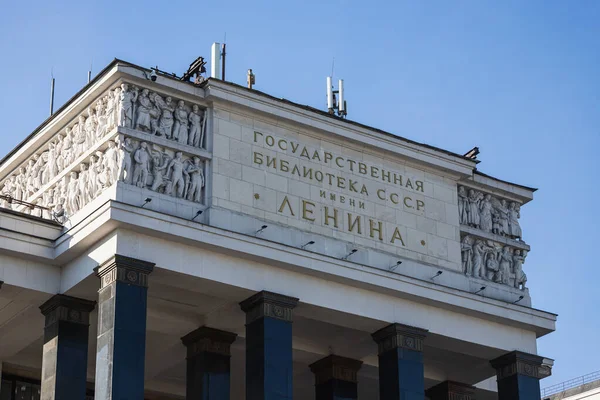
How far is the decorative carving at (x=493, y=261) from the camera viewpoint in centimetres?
4403

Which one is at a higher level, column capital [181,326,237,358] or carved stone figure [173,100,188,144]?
carved stone figure [173,100,188,144]

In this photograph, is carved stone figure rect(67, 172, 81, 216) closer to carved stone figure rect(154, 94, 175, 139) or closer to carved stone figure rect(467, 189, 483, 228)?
carved stone figure rect(154, 94, 175, 139)

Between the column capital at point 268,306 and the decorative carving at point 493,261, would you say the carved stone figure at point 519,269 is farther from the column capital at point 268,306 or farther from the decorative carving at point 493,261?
the column capital at point 268,306

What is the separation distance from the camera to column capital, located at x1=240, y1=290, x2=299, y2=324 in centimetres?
3919

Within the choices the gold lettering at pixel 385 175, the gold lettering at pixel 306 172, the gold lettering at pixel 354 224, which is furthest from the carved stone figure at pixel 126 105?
the gold lettering at pixel 385 175

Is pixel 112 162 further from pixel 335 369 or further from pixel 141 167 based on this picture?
pixel 335 369

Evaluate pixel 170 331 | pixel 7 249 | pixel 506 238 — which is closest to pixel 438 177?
pixel 506 238

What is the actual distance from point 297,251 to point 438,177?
6.57m

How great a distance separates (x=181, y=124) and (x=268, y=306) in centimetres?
535

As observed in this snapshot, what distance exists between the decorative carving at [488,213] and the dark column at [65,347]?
39.0 feet

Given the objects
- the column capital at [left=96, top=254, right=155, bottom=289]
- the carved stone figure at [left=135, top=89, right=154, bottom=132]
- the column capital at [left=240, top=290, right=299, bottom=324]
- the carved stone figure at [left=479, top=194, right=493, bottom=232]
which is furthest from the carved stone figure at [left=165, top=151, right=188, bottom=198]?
the carved stone figure at [left=479, top=194, right=493, bottom=232]

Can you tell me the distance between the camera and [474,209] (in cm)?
4497

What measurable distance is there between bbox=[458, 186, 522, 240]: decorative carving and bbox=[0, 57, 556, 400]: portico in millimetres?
275

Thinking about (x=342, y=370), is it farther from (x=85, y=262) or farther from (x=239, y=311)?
(x=85, y=262)
